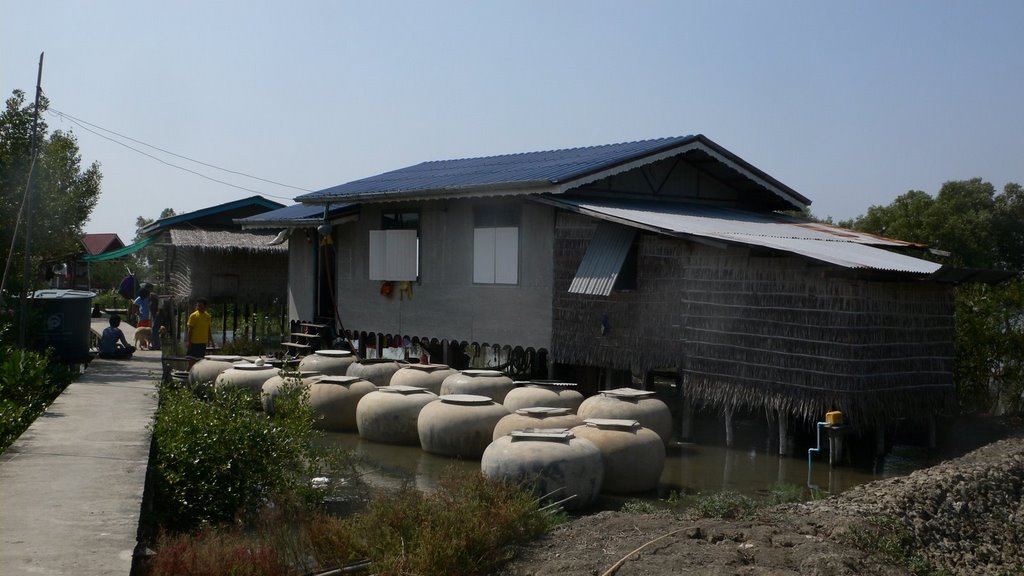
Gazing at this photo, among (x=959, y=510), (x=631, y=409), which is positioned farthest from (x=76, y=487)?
(x=631, y=409)

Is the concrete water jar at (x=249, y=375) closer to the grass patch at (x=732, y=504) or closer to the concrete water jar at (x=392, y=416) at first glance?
the concrete water jar at (x=392, y=416)

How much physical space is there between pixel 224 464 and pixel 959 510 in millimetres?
6700

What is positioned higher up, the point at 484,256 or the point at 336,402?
the point at 484,256

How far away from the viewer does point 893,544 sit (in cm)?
761

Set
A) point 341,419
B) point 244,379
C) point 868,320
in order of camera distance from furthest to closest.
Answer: point 244,379, point 341,419, point 868,320

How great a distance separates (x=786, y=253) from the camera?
42.3ft

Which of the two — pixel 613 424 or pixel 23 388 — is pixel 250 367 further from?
pixel 613 424

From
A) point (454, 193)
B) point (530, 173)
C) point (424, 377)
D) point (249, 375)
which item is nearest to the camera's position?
point (424, 377)

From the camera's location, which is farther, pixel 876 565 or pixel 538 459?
pixel 538 459

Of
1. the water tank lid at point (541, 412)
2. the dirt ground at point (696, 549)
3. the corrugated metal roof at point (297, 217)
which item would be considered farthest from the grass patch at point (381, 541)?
the corrugated metal roof at point (297, 217)

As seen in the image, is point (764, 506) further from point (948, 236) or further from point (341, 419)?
point (948, 236)

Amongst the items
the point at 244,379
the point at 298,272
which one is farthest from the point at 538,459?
the point at 298,272

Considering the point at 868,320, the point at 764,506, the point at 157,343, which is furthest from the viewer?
the point at 157,343

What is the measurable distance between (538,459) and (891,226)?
20.8 m
